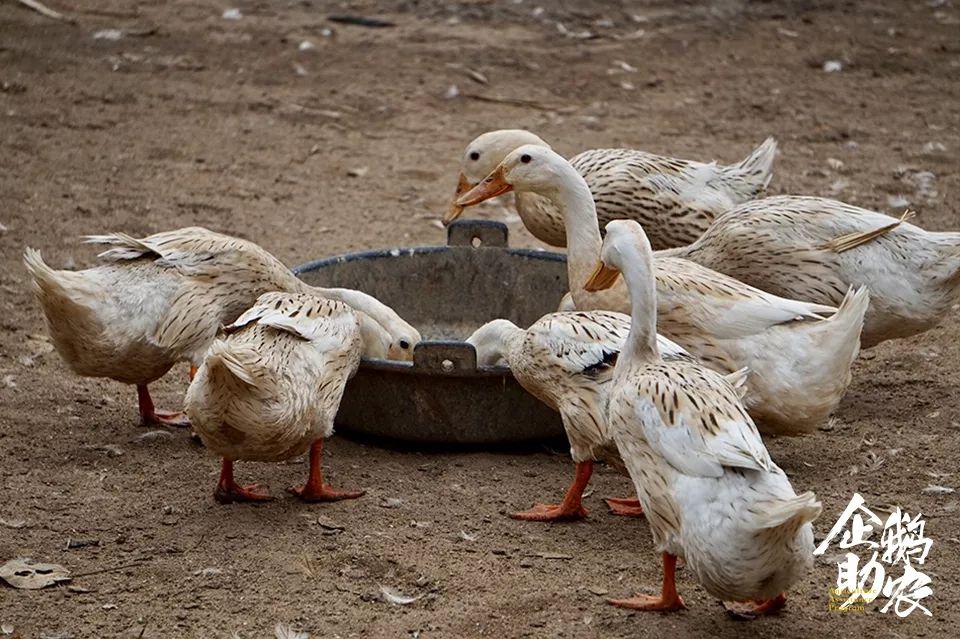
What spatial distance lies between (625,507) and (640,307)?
0.95 meters

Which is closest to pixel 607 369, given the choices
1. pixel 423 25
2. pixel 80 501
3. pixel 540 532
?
pixel 540 532

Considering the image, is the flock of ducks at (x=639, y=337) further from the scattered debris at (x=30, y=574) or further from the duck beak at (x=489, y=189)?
the scattered debris at (x=30, y=574)

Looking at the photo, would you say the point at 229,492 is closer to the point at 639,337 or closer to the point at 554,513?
the point at 554,513

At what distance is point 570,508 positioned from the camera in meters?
5.06

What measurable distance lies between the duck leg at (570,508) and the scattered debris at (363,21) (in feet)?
25.2

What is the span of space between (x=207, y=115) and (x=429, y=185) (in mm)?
2189

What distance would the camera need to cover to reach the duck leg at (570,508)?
16.6 ft

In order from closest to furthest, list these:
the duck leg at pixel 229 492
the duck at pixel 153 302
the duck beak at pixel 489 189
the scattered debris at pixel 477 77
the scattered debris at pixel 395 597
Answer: the scattered debris at pixel 395 597
the duck leg at pixel 229 492
the duck at pixel 153 302
the duck beak at pixel 489 189
the scattered debris at pixel 477 77

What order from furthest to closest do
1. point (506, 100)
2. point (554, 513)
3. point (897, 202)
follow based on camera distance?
point (506, 100) < point (897, 202) < point (554, 513)

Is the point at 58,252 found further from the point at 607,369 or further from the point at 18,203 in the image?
the point at 607,369

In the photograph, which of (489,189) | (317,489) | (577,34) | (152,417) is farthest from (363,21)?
(317,489)

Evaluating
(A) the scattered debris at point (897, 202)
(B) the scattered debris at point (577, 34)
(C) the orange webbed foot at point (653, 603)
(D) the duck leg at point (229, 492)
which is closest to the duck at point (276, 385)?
(D) the duck leg at point (229, 492)

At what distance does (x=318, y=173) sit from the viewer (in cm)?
923

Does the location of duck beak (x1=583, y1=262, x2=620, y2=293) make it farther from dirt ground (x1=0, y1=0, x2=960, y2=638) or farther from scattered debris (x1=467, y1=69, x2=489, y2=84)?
scattered debris (x1=467, y1=69, x2=489, y2=84)
